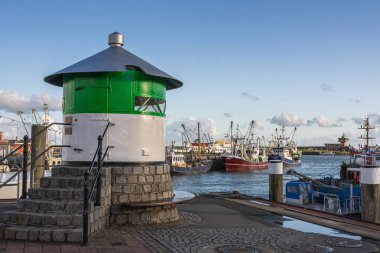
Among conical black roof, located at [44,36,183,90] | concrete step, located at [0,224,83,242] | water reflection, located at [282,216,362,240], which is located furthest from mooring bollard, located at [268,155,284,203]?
concrete step, located at [0,224,83,242]

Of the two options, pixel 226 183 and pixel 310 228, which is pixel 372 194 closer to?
pixel 310 228

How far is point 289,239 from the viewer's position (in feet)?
29.2

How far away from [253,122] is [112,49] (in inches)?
4268

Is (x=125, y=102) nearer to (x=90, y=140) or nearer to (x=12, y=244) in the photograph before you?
(x=90, y=140)

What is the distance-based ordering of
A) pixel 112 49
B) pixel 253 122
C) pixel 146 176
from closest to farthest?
pixel 146 176, pixel 112 49, pixel 253 122

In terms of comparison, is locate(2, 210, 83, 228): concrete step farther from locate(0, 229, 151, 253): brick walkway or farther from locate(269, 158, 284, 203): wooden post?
locate(269, 158, 284, 203): wooden post

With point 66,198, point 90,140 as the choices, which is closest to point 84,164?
point 90,140

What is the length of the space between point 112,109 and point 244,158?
3675 inches

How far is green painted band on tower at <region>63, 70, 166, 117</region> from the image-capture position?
10320 millimetres

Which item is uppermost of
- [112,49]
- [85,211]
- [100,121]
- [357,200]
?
[112,49]

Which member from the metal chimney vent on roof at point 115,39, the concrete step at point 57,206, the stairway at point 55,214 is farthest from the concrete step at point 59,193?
the metal chimney vent on roof at point 115,39

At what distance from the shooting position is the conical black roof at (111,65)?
33.8 ft

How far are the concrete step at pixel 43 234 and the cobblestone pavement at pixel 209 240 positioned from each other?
196 mm

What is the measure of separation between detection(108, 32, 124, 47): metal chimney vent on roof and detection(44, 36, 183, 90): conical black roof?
0.10m
